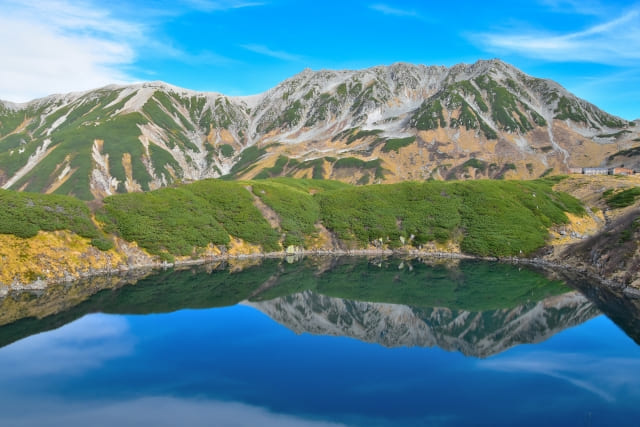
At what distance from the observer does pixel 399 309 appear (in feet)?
148

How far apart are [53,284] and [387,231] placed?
2118 inches

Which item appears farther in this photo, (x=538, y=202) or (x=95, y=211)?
(x=538, y=202)

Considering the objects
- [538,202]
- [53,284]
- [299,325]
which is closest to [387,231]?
[538,202]

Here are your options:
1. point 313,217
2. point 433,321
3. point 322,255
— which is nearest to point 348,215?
point 313,217

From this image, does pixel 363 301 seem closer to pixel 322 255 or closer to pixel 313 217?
→ pixel 322 255

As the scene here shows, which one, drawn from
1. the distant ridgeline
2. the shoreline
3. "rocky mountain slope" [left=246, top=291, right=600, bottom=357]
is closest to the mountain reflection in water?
"rocky mountain slope" [left=246, top=291, right=600, bottom=357]

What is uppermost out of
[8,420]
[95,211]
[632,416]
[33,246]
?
[95,211]

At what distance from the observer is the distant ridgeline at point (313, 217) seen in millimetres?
66062

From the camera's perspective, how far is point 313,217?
86688 mm

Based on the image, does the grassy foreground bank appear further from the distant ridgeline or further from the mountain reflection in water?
the mountain reflection in water

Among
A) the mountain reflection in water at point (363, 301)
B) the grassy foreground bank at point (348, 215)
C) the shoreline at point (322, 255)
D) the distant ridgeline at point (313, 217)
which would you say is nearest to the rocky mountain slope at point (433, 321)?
the mountain reflection in water at point (363, 301)

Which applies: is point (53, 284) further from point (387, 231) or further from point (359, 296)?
point (387, 231)

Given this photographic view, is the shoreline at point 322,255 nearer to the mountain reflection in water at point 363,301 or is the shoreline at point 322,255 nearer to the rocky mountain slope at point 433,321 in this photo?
the mountain reflection in water at point 363,301

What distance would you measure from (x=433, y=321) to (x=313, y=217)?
48.4m
